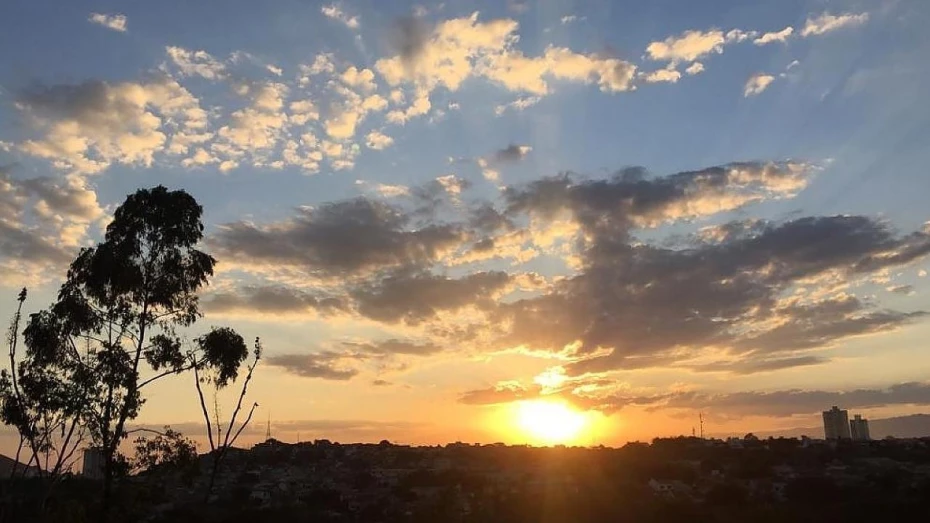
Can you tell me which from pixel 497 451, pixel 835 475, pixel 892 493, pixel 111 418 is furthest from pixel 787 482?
pixel 111 418

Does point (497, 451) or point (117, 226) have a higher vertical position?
point (117, 226)

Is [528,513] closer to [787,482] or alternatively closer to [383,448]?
[787,482]

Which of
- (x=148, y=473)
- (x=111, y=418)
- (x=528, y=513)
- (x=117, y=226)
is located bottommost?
(x=528, y=513)

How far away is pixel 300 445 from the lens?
9812 cm

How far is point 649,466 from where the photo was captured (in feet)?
245

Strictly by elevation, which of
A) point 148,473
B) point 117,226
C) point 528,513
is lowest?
point 528,513

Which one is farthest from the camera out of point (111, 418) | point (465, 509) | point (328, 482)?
point (328, 482)

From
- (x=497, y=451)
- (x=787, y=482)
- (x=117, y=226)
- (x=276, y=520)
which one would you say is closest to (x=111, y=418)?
(x=117, y=226)

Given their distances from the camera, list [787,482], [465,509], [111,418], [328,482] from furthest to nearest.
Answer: [328,482]
[787,482]
[465,509]
[111,418]

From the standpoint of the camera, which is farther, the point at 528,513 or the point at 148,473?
the point at 528,513

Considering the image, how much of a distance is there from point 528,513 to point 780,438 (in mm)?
39398

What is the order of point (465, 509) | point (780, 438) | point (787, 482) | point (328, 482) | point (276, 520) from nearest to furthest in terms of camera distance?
point (276, 520)
point (465, 509)
point (787, 482)
point (328, 482)
point (780, 438)

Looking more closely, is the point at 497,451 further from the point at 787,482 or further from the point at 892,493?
the point at 892,493

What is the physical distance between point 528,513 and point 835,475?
90.5 feet
